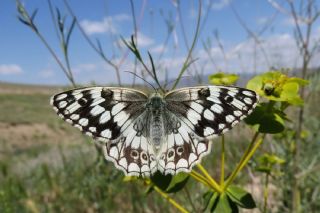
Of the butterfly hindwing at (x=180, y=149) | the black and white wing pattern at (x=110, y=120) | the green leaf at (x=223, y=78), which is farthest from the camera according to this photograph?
the green leaf at (x=223, y=78)

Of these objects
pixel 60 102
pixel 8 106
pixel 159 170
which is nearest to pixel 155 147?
pixel 159 170

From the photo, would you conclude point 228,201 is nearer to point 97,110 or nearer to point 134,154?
point 134,154

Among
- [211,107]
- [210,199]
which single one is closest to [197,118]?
[211,107]

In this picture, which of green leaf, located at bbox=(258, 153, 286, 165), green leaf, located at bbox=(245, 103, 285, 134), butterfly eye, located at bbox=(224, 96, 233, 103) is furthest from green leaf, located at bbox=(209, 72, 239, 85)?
green leaf, located at bbox=(258, 153, 286, 165)

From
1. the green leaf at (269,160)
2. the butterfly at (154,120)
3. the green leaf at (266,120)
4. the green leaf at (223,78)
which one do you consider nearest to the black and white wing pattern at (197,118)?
the butterfly at (154,120)

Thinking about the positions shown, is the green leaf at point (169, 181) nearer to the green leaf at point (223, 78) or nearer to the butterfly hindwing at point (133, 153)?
the butterfly hindwing at point (133, 153)
